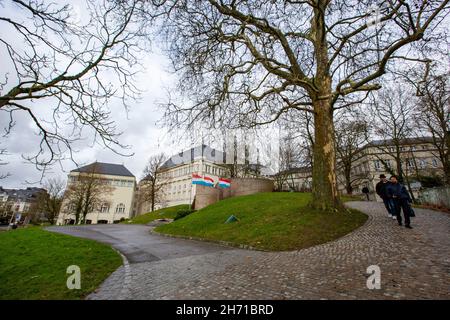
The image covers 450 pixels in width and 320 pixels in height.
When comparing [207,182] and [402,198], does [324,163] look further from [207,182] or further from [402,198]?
[207,182]

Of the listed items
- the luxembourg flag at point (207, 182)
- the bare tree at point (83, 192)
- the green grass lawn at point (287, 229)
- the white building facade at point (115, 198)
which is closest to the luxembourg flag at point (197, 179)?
the luxembourg flag at point (207, 182)

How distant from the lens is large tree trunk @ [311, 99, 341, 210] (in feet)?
35.6

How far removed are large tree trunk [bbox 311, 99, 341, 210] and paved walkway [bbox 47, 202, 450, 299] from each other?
3201 mm

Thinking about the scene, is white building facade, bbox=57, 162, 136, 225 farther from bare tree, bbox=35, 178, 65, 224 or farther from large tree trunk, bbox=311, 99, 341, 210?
large tree trunk, bbox=311, 99, 341, 210

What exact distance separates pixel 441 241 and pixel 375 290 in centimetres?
549

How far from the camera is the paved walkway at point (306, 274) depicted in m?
3.80

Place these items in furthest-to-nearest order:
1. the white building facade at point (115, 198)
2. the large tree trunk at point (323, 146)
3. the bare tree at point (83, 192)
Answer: the white building facade at point (115, 198)
the bare tree at point (83, 192)
the large tree trunk at point (323, 146)

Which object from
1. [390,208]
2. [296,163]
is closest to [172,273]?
[390,208]

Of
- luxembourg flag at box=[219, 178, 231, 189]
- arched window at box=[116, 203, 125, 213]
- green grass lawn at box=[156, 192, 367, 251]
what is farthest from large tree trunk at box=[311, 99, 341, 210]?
arched window at box=[116, 203, 125, 213]

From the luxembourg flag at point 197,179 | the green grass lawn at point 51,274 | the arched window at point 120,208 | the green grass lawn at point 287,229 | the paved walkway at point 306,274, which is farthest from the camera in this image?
the arched window at point 120,208

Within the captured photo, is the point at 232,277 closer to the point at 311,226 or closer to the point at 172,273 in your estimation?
the point at 172,273

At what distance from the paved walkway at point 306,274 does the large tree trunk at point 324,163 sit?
320 centimetres

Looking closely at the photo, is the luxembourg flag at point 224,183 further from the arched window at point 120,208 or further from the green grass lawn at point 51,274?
the arched window at point 120,208

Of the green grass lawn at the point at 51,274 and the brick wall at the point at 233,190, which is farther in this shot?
the brick wall at the point at 233,190
